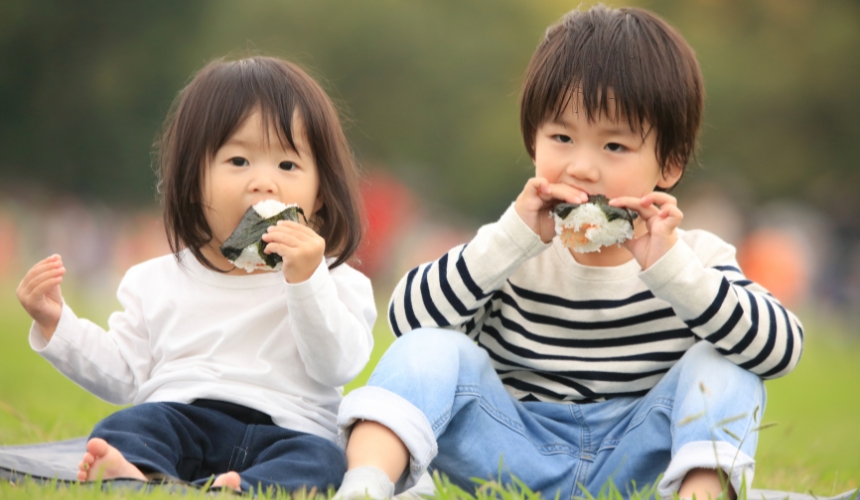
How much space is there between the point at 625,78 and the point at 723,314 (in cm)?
75

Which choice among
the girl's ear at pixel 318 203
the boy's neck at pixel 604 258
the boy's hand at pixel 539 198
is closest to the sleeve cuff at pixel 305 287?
the girl's ear at pixel 318 203

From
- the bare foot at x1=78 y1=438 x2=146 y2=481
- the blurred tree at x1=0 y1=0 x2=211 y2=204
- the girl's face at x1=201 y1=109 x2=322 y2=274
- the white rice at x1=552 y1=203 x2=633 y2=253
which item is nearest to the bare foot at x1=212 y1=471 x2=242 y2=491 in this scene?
the bare foot at x1=78 y1=438 x2=146 y2=481

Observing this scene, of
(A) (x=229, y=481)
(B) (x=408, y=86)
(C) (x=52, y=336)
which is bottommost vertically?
(A) (x=229, y=481)

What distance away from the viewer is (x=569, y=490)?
2879mm

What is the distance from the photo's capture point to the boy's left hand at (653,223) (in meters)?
2.77

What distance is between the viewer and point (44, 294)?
3043 mm

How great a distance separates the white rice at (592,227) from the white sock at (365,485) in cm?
89

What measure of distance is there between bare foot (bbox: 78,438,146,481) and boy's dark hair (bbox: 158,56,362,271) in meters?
0.86

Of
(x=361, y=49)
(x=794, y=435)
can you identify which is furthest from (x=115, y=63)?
(x=794, y=435)

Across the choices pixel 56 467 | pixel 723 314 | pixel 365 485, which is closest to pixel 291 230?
pixel 365 485

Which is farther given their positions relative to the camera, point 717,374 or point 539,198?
point 539,198

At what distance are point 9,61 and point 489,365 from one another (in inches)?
998

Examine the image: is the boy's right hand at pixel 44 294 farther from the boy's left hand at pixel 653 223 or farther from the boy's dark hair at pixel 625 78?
the boy's left hand at pixel 653 223

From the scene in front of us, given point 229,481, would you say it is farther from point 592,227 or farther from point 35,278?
point 592,227
